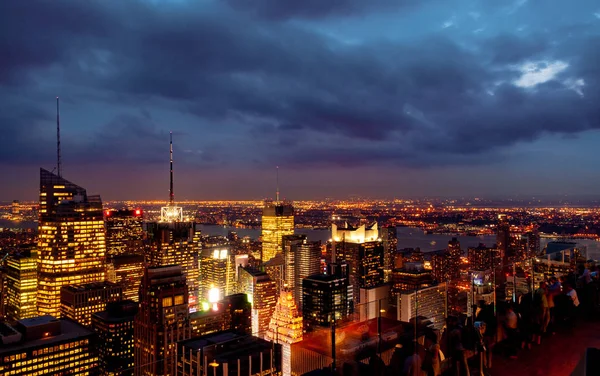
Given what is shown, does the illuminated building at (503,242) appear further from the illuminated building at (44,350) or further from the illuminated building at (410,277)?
the illuminated building at (44,350)

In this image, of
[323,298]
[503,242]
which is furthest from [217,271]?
[503,242]

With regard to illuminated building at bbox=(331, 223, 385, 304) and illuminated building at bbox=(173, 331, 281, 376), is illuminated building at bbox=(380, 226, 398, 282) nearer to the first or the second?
illuminated building at bbox=(331, 223, 385, 304)

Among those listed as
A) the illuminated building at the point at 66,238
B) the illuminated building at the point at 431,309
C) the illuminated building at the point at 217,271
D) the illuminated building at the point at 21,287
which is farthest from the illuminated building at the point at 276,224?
the illuminated building at the point at 431,309

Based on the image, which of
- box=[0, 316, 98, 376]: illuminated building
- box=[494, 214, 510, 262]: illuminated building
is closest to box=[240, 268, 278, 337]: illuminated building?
box=[0, 316, 98, 376]: illuminated building

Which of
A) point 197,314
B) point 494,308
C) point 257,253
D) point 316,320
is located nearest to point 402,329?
point 494,308

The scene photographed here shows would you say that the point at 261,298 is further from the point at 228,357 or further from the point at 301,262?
the point at 228,357

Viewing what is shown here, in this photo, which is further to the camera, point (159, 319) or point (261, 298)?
point (261, 298)

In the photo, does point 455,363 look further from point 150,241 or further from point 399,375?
point 150,241
